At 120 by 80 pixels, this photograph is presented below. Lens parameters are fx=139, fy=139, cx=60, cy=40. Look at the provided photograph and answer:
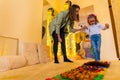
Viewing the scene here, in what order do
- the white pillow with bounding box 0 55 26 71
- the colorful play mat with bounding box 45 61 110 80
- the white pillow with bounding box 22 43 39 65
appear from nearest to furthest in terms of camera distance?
the colorful play mat with bounding box 45 61 110 80 < the white pillow with bounding box 0 55 26 71 < the white pillow with bounding box 22 43 39 65

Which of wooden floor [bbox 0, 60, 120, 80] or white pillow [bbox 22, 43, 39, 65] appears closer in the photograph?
wooden floor [bbox 0, 60, 120, 80]

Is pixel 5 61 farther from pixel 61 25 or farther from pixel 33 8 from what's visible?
pixel 33 8

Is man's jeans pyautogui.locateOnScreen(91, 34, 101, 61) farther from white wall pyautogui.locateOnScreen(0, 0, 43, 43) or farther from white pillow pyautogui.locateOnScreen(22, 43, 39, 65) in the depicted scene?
white wall pyautogui.locateOnScreen(0, 0, 43, 43)

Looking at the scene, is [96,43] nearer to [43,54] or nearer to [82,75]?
[43,54]

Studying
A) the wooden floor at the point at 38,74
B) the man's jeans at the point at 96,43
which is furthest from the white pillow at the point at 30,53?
the man's jeans at the point at 96,43

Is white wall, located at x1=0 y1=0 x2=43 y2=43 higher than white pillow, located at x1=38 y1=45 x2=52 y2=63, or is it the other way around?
white wall, located at x1=0 y1=0 x2=43 y2=43

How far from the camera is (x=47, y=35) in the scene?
2.75 metres

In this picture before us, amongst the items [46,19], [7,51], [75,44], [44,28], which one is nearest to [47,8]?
[46,19]

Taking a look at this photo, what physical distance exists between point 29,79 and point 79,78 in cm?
28

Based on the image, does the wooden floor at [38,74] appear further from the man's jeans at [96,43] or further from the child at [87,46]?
the child at [87,46]

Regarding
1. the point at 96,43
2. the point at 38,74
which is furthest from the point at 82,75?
the point at 96,43

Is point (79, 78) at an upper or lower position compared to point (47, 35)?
lower

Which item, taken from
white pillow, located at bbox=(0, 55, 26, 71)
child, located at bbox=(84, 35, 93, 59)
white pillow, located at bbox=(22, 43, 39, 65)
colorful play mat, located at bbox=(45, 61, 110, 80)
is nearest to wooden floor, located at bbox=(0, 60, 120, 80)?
colorful play mat, located at bbox=(45, 61, 110, 80)

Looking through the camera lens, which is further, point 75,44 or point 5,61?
point 75,44
